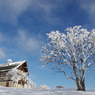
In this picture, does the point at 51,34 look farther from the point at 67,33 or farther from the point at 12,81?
the point at 12,81

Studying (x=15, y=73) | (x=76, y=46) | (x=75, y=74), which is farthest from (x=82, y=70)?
(x=15, y=73)

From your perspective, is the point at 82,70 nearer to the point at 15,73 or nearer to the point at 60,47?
the point at 60,47

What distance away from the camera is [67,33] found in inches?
706

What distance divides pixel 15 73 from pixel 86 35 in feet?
67.2

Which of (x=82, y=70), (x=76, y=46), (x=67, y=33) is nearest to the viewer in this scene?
(x=82, y=70)

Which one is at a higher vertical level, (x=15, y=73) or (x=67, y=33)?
(x=67, y=33)

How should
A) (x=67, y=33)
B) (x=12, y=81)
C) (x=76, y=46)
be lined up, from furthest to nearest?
(x=12, y=81)
(x=67, y=33)
(x=76, y=46)

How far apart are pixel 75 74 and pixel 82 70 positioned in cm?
104

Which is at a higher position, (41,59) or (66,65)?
(41,59)

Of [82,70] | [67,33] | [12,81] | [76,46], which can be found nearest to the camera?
[82,70]

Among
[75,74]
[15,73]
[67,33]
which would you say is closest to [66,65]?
[75,74]

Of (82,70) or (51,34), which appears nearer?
(82,70)

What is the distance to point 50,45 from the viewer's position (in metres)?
→ 18.2

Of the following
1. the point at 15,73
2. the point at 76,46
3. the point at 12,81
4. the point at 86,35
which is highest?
the point at 86,35
